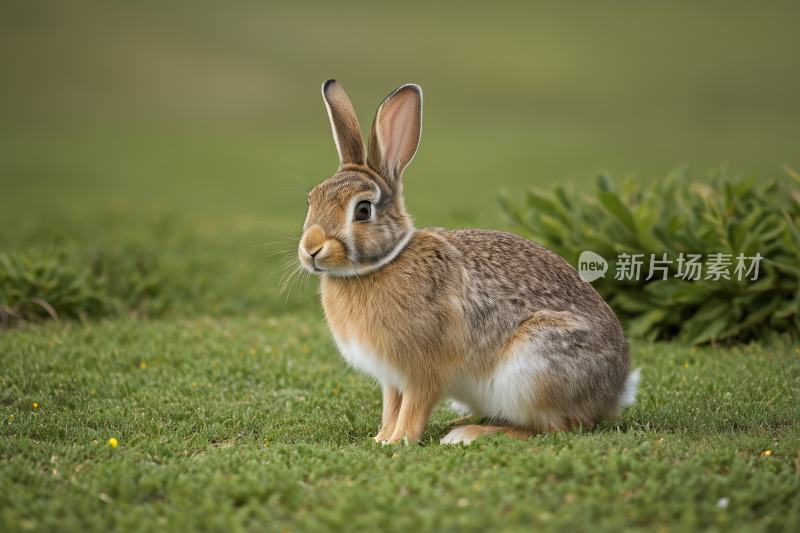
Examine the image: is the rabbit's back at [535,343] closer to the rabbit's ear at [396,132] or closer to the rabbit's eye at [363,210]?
the rabbit's ear at [396,132]

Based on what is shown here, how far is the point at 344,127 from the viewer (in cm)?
495

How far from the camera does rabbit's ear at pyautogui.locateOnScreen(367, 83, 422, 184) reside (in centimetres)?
478

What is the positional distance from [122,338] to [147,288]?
1544 millimetres

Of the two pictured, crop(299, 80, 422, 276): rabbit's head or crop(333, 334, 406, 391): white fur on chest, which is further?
crop(333, 334, 406, 391): white fur on chest

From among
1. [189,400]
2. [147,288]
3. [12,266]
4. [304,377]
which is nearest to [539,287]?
[304,377]

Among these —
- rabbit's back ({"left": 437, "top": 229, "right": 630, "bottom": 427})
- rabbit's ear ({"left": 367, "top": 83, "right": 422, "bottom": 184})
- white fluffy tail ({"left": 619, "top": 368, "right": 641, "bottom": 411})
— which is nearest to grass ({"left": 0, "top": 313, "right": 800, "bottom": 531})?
white fluffy tail ({"left": 619, "top": 368, "right": 641, "bottom": 411})

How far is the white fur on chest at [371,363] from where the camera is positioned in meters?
4.75

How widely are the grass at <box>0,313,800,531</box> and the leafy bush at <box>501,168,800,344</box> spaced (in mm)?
432

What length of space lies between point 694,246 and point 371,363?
4596 mm

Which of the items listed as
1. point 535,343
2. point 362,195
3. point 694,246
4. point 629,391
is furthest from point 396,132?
point 694,246

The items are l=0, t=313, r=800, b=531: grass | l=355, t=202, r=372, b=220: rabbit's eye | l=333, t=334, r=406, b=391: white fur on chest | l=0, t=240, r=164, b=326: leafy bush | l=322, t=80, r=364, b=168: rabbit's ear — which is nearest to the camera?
l=0, t=313, r=800, b=531: grass

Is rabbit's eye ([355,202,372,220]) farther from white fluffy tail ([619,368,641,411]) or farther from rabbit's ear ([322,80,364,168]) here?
white fluffy tail ([619,368,641,411])

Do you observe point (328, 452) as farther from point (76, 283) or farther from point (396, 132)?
point (76, 283)

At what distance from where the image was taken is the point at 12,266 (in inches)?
321
